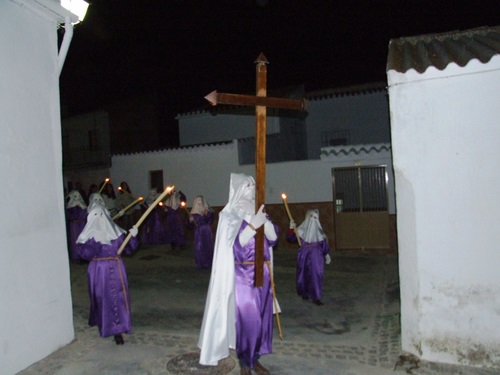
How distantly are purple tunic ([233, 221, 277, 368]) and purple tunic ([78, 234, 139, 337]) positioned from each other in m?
1.92

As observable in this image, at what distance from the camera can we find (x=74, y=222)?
11086 millimetres

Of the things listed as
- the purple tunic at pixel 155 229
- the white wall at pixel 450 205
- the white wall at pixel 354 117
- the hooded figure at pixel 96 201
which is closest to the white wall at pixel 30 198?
the hooded figure at pixel 96 201

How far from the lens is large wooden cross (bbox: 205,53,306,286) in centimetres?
411

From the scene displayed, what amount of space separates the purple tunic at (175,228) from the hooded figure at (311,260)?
6.14 metres

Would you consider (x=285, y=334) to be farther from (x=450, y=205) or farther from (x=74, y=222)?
(x=74, y=222)

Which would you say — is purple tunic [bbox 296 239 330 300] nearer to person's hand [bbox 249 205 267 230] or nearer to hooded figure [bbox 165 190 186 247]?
person's hand [bbox 249 205 267 230]

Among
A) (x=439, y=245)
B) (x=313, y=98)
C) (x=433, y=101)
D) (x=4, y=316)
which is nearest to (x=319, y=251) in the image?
(x=439, y=245)

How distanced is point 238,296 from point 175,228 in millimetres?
8586

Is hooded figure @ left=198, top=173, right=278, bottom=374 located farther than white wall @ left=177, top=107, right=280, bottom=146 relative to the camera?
No

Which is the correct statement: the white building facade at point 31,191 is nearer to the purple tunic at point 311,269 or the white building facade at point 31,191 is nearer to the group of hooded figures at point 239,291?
the group of hooded figures at point 239,291

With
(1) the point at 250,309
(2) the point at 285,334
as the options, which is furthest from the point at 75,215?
(1) the point at 250,309

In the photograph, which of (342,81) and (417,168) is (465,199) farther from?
(342,81)

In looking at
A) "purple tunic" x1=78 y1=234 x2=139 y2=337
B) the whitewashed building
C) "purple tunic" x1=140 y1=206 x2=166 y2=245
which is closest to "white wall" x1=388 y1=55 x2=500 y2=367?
"purple tunic" x1=78 y1=234 x2=139 y2=337

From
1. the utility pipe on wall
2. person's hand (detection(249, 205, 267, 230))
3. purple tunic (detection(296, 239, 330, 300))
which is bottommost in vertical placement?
purple tunic (detection(296, 239, 330, 300))
